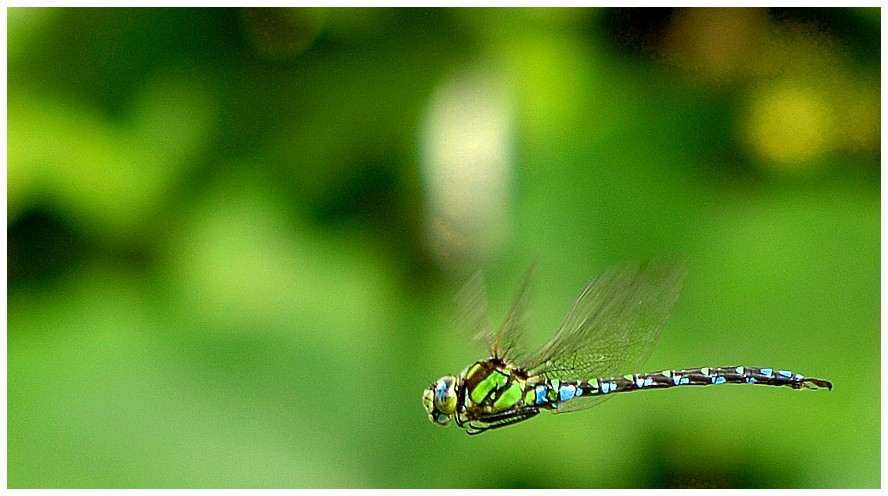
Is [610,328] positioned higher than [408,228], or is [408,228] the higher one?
→ [408,228]

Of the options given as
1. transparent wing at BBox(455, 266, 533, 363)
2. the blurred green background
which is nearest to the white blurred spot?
the blurred green background

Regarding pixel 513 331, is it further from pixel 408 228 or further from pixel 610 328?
pixel 408 228

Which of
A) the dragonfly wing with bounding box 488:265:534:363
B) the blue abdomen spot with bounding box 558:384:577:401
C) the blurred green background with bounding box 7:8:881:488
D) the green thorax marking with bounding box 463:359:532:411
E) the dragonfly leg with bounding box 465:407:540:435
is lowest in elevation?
the dragonfly leg with bounding box 465:407:540:435

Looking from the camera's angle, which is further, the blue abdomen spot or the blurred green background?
the blurred green background

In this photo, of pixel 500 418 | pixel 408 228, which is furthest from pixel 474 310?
pixel 408 228

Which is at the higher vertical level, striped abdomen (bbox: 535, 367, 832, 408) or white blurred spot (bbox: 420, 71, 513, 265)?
white blurred spot (bbox: 420, 71, 513, 265)

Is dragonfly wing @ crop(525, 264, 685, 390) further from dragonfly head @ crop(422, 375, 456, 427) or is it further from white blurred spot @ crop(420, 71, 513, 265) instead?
white blurred spot @ crop(420, 71, 513, 265)
